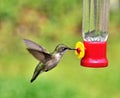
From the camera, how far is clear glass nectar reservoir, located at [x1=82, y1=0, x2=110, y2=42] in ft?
14.9

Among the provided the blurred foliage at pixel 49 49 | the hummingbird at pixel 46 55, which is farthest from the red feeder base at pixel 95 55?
the blurred foliage at pixel 49 49

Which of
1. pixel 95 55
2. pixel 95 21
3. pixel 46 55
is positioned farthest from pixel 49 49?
pixel 46 55

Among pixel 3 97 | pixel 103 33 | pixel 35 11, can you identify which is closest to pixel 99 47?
pixel 103 33

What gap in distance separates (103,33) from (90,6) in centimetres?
24

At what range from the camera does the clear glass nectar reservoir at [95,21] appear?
14.9ft

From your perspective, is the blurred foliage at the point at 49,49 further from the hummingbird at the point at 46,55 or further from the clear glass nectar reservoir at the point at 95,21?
the hummingbird at the point at 46,55

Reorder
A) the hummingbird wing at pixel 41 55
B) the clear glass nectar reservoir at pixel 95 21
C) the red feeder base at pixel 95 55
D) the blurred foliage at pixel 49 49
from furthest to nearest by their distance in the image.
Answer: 1. the blurred foliage at pixel 49 49
2. the clear glass nectar reservoir at pixel 95 21
3. the red feeder base at pixel 95 55
4. the hummingbird wing at pixel 41 55

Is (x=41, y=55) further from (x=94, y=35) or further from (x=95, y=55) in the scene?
(x=94, y=35)

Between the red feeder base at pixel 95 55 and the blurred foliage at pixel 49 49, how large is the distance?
108 inches

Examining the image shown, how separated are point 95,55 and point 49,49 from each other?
406 cm

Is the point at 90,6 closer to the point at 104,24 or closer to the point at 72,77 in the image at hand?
the point at 104,24

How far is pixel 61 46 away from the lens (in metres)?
4.10

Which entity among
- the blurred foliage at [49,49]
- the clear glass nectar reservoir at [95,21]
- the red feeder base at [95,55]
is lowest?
the blurred foliage at [49,49]

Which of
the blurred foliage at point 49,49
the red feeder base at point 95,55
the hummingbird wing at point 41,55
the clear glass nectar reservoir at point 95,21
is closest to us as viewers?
the hummingbird wing at point 41,55
